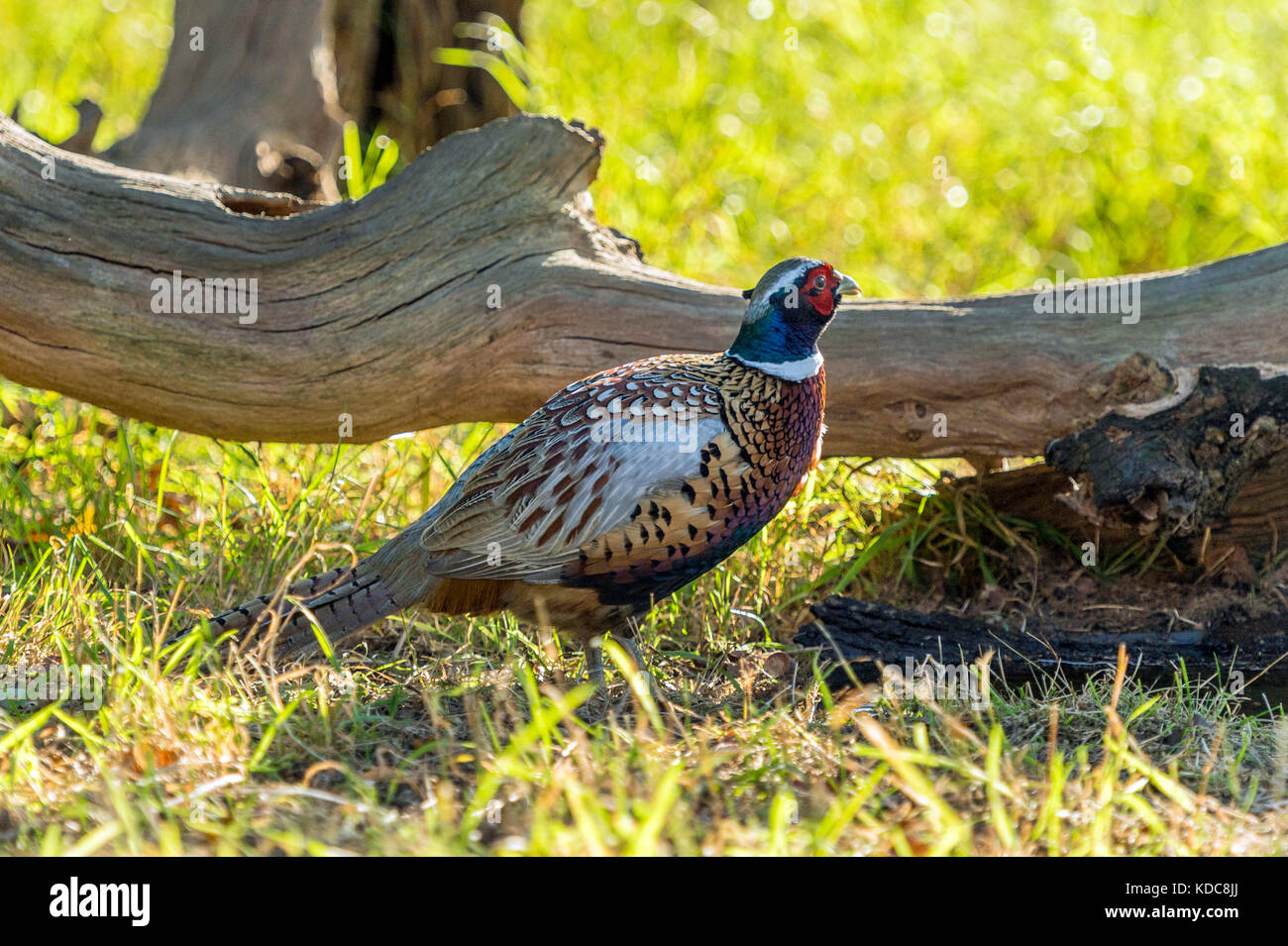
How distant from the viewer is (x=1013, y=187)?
676 cm

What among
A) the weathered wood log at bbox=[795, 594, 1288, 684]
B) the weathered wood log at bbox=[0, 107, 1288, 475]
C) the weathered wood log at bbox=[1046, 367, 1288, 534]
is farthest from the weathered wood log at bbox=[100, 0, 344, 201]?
the weathered wood log at bbox=[1046, 367, 1288, 534]

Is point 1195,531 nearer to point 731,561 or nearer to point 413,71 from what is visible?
point 731,561

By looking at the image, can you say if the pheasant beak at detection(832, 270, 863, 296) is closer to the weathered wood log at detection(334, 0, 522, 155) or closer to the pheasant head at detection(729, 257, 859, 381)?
the pheasant head at detection(729, 257, 859, 381)

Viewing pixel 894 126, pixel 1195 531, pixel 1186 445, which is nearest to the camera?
pixel 1186 445

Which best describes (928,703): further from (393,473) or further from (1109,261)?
(1109,261)

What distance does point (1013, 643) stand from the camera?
3613 millimetres

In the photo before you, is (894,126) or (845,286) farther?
(894,126)

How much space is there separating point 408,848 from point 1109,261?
5234mm

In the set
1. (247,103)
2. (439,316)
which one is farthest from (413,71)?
(439,316)

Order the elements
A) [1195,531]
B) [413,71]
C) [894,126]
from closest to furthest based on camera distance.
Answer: [1195,531], [413,71], [894,126]

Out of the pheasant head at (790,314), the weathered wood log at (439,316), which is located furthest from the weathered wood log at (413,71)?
the pheasant head at (790,314)

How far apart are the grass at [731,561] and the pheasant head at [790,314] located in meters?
0.78

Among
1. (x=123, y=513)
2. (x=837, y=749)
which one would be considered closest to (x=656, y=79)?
(x=123, y=513)

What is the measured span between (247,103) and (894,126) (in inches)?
147
